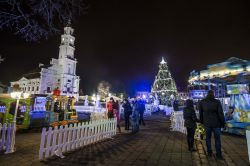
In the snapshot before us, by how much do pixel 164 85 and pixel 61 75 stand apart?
4250 centimetres

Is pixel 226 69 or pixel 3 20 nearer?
pixel 3 20

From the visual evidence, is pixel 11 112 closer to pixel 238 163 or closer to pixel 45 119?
pixel 45 119

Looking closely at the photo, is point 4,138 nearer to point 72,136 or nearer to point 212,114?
point 72,136

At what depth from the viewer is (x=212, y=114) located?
5547mm

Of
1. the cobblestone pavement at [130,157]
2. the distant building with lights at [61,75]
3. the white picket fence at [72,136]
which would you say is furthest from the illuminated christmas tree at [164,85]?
the distant building with lights at [61,75]

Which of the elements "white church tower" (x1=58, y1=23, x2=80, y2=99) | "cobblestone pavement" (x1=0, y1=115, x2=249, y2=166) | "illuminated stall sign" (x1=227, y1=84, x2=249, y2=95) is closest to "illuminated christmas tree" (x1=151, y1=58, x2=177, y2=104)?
"illuminated stall sign" (x1=227, y1=84, x2=249, y2=95)

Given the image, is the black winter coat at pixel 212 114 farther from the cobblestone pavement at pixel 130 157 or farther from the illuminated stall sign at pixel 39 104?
the illuminated stall sign at pixel 39 104

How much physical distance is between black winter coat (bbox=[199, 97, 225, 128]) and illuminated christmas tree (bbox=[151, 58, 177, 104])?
32.0 meters

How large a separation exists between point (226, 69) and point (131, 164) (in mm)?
7783

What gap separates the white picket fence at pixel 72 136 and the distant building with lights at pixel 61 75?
58.1 meters

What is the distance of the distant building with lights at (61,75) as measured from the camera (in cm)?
6431

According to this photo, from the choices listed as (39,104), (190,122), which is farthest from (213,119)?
(39,104)

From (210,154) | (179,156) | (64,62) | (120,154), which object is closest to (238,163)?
(210,154)

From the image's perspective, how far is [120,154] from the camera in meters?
5.78
